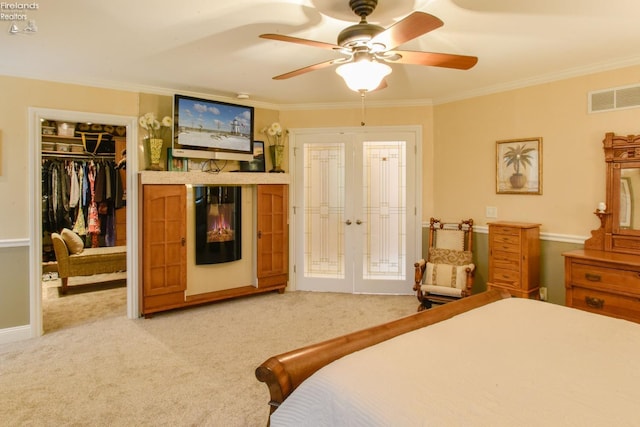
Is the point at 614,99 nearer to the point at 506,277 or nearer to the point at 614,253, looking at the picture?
the point at 614,253

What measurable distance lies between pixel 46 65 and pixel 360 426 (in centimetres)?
388

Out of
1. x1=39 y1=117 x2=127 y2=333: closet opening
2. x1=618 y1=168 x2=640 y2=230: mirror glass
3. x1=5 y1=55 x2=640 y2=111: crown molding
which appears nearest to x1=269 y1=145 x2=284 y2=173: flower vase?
x1=5 y1=55 x2=640 y2=111: crown molding

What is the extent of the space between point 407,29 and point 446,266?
9.77 feet

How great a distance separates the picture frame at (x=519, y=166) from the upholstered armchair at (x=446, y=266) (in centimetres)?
58

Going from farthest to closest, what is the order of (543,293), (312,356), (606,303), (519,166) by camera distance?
1. (519,166)
2. (543,293)
3. (606,303)
4. (312,356)

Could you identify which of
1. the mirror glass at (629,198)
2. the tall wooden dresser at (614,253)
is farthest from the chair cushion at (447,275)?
the mirror glass at (629,198)

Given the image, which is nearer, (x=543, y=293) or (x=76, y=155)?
(x=543, y=293)

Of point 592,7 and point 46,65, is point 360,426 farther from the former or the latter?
point 46,65

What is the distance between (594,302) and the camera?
305 centimetres

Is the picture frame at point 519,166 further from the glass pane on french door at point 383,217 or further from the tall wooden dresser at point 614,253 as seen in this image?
the glass pane on french door at point 383,217

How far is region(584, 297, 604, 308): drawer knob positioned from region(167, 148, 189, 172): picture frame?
4.00 meters

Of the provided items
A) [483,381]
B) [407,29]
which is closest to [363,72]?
[407,29]

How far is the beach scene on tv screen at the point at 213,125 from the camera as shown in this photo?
13.7 feet

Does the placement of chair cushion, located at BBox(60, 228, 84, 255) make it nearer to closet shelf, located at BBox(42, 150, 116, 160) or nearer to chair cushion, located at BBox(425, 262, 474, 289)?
closet shelf, located at BBox(42, 150, 116, 160)
